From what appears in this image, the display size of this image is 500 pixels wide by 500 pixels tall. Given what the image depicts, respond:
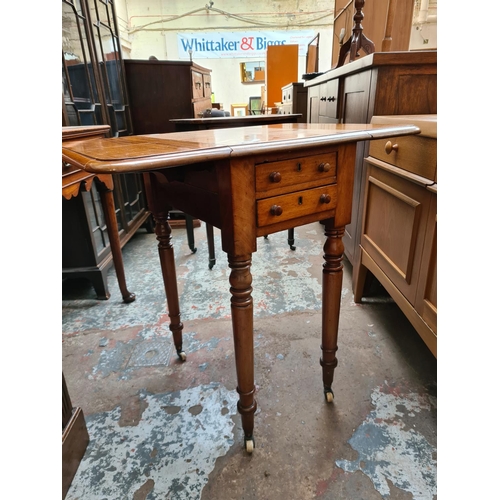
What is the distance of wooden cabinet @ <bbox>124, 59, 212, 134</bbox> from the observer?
107 inches

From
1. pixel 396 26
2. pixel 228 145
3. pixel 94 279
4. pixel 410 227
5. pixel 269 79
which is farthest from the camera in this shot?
pixel 269 79

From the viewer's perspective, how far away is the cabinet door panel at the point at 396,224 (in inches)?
44.3

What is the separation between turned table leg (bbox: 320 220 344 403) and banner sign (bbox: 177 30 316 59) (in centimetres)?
689

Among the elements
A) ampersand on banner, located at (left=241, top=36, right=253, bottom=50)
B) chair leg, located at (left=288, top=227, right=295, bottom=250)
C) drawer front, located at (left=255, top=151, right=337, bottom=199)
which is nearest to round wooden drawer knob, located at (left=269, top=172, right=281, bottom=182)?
drawer front, located at (left=255, top=151, right=337, bottom=199)

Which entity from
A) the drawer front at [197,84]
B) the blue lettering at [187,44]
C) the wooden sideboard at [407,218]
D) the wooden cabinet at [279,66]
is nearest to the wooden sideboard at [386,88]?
the wooden sideboard at [407,218]

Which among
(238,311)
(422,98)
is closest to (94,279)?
(238,311)

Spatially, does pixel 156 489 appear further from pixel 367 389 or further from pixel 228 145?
pixel 228 145

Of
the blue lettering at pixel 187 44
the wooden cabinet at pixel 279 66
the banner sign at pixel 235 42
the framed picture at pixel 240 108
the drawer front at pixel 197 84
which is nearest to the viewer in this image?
the drawer front at pixel 197 84

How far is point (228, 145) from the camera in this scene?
69 cm

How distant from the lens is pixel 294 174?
83cm

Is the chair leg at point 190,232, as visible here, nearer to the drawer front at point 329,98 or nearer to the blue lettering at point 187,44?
the drawer front at point 329,98

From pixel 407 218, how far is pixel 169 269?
877 mm

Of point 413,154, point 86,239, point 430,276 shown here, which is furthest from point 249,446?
point 86,239

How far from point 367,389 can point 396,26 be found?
90.4 inches
